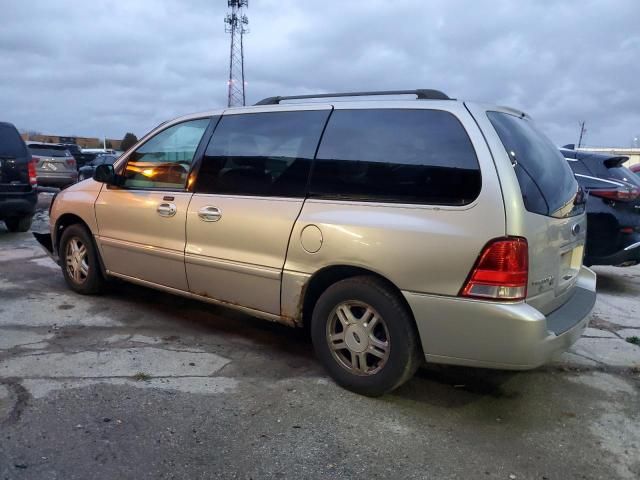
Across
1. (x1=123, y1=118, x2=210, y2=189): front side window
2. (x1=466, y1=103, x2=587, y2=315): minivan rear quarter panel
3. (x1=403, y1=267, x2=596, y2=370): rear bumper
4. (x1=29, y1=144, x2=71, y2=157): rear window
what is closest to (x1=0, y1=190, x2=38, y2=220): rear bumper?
(x1=123, y1=118, x2=210, y2=189): front side window

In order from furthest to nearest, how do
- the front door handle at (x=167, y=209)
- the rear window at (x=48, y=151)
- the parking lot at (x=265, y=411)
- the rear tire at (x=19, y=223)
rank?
the rear window at (x=48, y=151)
the rear tire at (x=19, y=223)
the front door handle at (x=167, y=209)
the parking lot at (x=265, y=411)

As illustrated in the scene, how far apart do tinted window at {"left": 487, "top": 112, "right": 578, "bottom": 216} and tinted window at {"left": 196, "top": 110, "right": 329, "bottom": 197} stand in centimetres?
118

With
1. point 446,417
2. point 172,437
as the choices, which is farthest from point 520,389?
point 172,437

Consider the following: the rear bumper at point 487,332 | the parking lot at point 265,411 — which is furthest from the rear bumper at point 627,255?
the rear bumper at point 487,332

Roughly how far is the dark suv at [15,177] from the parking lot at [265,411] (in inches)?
177

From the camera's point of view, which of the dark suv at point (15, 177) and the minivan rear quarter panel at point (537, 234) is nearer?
the minivan rear quarter panel at point (537, 234)

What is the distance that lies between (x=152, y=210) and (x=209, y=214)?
2.34ft

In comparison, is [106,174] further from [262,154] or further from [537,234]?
[537,234]

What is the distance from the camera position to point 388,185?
3277 millimetres

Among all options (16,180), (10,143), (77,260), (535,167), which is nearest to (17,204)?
(16,180)

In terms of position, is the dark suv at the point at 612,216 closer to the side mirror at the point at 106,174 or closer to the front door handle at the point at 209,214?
the front door handle at the point at 209,214

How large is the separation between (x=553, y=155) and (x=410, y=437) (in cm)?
204

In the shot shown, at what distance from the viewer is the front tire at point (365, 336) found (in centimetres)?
320

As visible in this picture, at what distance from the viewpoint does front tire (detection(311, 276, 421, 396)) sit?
3199 mm
